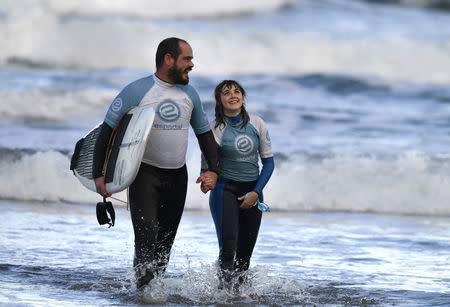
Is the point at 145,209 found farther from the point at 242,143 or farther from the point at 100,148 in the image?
the point at 242,143

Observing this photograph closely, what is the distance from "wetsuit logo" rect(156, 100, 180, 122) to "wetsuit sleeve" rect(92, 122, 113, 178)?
0.32 metres

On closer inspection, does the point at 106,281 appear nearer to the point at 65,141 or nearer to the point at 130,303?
the point at 130,303

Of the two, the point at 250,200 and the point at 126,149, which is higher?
the point at 126,149

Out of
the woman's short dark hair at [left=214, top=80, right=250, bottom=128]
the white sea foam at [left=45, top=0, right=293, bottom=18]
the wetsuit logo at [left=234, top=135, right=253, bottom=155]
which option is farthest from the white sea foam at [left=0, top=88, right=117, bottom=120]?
the white sea foam at [left=45, top=0, right=293, bottom=18]

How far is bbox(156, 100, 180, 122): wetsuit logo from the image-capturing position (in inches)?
205

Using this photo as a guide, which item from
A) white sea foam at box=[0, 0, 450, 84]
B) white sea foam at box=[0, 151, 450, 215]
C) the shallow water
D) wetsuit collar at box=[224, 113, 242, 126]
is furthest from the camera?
white sea foam at box=[0, 0, 450, 84]

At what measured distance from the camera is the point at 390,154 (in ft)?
45.5

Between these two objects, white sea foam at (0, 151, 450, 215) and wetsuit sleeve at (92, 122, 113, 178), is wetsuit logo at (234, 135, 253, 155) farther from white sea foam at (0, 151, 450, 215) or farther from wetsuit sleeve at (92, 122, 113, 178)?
white sea foam at (0, 151, 450, 215)

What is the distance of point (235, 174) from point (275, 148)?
28.9ft

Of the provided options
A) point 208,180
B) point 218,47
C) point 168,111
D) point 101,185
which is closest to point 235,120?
point 208,180

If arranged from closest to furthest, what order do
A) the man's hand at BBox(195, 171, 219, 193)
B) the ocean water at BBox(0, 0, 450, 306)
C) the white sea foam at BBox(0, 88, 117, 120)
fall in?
the man's hand at BBox(195, 171, 219, 193)
the ocean water at BBox(0, 0, 450, 306)
the white sea foam at BBox(0, 88, 117, 120)

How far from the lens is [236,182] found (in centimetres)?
568

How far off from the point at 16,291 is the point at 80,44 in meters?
27.6

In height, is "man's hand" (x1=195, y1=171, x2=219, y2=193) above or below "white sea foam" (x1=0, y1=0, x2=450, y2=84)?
below
